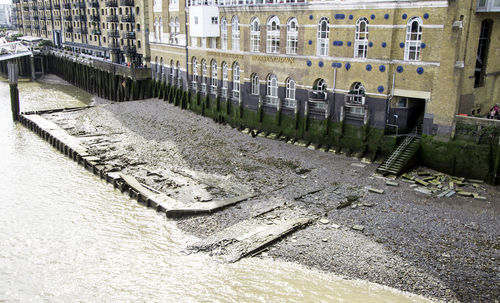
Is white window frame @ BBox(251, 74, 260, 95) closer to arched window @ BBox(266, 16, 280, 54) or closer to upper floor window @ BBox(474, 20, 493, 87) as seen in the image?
arched window @ BBox(266, 16, 280, 54)

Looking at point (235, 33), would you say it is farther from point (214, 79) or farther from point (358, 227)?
point (358, 227)

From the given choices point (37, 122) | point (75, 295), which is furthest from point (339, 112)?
point (37, 122)

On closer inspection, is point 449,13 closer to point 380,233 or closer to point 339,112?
point 339,112

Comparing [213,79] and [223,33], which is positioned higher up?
[223,33]

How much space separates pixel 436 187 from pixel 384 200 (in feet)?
12.0

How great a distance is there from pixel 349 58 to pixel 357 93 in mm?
2336

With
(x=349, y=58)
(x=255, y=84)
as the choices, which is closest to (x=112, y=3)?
(x=255, y=84)

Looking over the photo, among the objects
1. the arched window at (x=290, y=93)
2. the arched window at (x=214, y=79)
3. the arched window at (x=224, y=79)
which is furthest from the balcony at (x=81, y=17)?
the arched window at (x=290, y=93)

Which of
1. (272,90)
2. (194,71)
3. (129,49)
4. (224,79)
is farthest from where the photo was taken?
(129,49)

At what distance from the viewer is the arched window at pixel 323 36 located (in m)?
29.6

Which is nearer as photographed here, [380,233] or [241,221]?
[380,233]

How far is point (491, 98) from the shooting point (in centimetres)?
2862

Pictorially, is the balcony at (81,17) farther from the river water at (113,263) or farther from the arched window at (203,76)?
the river water at (113,263)

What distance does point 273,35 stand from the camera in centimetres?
3325
